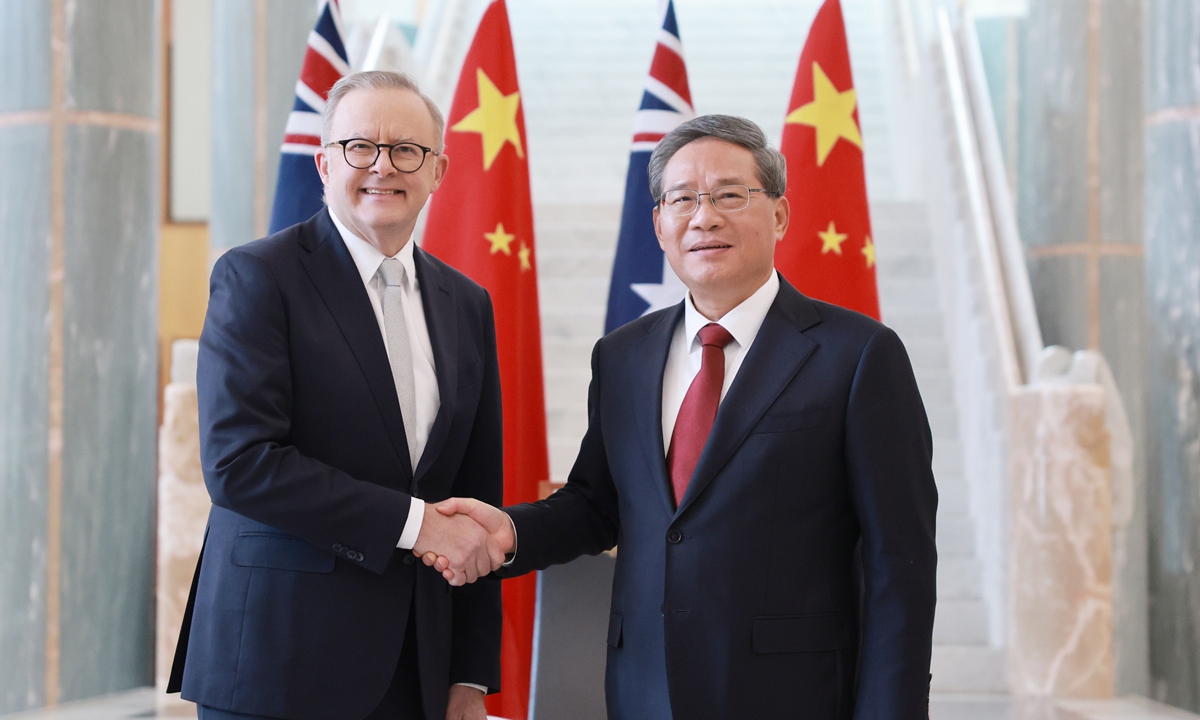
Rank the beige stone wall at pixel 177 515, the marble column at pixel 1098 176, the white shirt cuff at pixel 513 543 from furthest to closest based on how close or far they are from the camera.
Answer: the marble column at pixel 1098 176
the beige stone wall at pixel 177 515
the white shirt cuff at pixel 513 543

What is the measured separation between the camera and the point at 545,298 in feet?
22.6

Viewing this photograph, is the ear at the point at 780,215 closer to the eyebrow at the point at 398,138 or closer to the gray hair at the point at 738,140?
the gray hair at the point at 738,140

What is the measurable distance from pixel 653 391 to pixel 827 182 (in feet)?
8.43

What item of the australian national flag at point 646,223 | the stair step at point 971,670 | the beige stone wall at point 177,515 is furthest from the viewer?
the stair step at point 971,670

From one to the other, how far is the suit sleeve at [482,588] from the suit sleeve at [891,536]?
30.4 inches

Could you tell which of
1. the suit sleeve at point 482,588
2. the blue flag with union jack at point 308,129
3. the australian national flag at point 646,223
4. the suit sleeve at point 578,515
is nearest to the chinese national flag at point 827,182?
the australian national flag at point 646,223

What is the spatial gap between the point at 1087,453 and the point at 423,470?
13.1 ft

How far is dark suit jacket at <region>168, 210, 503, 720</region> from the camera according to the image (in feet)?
6.75

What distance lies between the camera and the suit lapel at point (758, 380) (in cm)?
211

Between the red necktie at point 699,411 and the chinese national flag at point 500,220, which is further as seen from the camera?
the chinese national flag at point 500,220

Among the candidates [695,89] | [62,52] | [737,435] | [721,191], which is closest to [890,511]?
[737,435]

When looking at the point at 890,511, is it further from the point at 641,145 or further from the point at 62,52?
the point at 62,52

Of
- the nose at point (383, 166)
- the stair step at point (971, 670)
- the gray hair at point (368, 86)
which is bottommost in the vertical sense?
the stair step at point (971, 670)

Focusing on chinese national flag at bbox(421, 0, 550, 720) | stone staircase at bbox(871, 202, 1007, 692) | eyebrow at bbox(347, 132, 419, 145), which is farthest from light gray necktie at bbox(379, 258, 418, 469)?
stone staircase at bbox(871, 202, 1007, 692)
